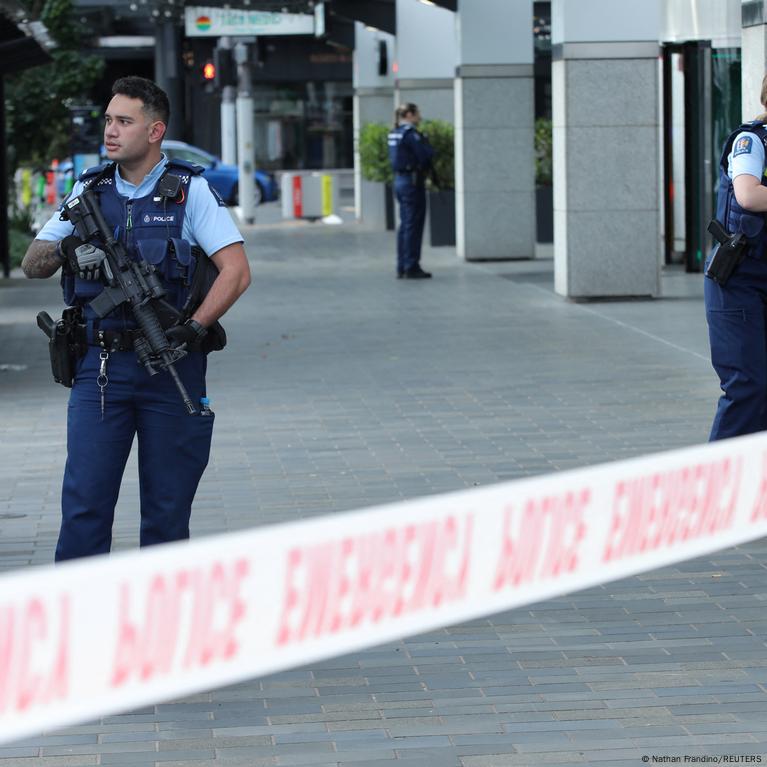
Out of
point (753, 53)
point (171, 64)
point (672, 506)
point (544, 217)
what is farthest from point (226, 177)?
point (672, 506)

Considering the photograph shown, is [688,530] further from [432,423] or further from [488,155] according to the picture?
[488,155]

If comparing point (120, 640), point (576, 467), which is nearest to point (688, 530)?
point (120, 640)

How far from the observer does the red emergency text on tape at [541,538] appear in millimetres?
3385

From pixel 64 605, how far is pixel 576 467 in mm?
5938

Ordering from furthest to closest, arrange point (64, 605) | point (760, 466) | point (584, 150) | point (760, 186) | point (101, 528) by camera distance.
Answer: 1. point (584, 150)
2. point (760, 186)
3. point (101, 528)
4. point (760, 466)
5. point (64, 605)

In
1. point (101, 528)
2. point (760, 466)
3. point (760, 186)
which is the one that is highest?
point (760, 186)

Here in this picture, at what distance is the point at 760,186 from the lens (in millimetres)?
6703

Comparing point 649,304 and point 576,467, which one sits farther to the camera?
point 649,304

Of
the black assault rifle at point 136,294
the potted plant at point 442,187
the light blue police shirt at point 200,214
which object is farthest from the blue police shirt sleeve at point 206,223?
the potted plant at point 442,187

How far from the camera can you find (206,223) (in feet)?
16.7

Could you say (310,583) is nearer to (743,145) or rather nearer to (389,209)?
(743,145)

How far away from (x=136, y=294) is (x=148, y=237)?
7.9 inches

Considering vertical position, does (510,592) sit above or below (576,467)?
above

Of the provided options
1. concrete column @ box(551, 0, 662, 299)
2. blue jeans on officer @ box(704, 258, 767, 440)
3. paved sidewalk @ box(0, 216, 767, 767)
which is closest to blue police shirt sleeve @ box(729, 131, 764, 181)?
blue jeans on officer @ box(704, 258, 767, 440)
